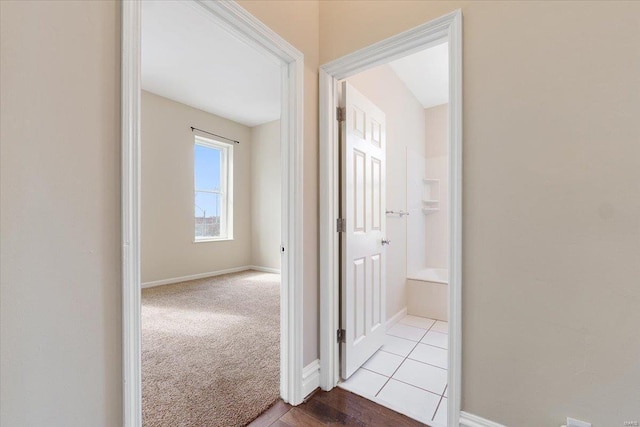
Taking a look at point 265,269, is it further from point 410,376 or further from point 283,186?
point 283,186

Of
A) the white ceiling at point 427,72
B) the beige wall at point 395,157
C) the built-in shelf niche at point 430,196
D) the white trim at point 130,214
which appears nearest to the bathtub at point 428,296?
the beige wall at point 395,157

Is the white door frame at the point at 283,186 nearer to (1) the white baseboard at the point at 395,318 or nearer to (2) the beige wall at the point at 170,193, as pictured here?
(1) the white baseboard at the point at 395,318

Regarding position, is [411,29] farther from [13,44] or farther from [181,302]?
[181,302]

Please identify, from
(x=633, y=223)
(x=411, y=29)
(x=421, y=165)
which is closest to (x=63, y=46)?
(x=411, y=29)

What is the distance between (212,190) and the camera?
202 inches

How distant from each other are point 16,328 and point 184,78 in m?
3.69

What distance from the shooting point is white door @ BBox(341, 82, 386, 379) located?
1.93 meters

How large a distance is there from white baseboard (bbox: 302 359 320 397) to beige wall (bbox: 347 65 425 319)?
1.21m

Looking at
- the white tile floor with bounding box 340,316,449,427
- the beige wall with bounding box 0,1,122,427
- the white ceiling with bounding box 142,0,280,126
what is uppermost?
the white ceiling with bounding box 142,0,280,126

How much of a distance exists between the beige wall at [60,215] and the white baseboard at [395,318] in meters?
2.37

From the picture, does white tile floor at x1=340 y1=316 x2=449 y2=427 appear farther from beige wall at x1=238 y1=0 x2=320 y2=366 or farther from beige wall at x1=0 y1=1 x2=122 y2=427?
beige wall at x1=0 y1=1 x2=122 y2=427

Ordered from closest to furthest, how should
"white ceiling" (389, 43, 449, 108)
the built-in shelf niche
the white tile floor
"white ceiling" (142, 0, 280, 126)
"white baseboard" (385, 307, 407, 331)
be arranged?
the white tile floor
"white ceiling" (142, 0, 280, 126)
"white ceiling" (389, 43, 449, 108)
"white baseboard" (385, 307, 407, 331)
the built-in shelf niche

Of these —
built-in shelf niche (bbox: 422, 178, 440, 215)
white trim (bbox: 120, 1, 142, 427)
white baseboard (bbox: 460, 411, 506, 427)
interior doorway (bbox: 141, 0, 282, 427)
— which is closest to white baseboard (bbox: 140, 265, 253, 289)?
interior doorway (bbox: 141, 0, 282, 427)

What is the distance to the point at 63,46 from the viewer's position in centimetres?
82
